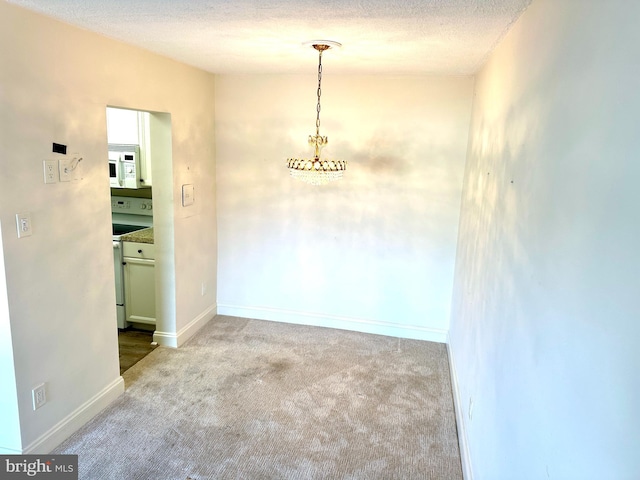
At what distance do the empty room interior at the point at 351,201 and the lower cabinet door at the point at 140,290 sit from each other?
0.07 feet

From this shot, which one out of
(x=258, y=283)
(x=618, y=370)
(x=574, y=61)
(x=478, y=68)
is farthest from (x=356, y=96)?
(x=618, y=370)

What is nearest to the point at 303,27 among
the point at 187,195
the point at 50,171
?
the point at 50,171

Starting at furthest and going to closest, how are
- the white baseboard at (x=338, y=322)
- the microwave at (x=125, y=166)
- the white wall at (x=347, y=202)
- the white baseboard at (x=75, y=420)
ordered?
the white baseboard at (x=338, y=322)
the microwave at (x=125, y=166)
the white wall at (x=347, y=202)
the white baseboard at (x=75, y=420)

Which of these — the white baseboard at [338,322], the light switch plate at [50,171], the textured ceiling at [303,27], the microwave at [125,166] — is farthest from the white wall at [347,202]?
the light switch plate at [50,171]

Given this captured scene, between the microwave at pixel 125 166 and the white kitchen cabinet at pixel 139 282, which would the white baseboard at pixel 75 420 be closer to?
the white kitchen cabinet at pixel 139 282

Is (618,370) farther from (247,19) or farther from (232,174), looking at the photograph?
(232,174)

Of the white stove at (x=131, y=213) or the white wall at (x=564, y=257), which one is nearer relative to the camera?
the white wall at (x=564, y=257)

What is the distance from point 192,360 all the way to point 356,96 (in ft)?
8.51

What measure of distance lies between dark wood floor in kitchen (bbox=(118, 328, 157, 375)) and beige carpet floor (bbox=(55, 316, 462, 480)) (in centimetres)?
10

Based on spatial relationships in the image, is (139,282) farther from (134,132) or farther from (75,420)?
(75,420)

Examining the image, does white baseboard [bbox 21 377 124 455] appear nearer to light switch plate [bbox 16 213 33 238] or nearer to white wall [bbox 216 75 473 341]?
light switch plate [bbox 16 213 33 238]

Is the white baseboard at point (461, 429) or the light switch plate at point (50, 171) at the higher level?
the light switch plate at point (50, 171)

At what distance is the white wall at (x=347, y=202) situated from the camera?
371cm

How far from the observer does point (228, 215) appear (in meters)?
4.22
